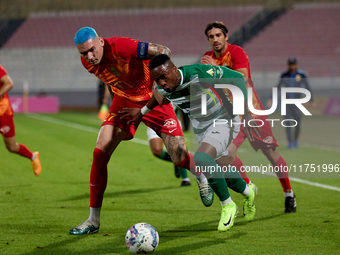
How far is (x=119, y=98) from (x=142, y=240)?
168 centimetres

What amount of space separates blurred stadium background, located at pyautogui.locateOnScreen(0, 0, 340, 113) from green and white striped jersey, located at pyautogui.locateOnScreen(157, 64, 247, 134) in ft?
62.1

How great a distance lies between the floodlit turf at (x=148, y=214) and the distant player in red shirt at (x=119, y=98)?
454 mm

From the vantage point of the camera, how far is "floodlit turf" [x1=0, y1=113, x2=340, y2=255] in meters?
4.25

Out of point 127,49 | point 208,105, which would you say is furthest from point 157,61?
point 208,105

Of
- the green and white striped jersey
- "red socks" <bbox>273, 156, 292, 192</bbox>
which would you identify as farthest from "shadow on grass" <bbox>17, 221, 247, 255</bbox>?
"red socks" <bbox>273, 156, 292, 192</bbox>

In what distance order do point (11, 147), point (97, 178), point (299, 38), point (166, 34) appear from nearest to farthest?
point (97, 178) < point (11, 147) < point (299, 38) < point (166, 34)

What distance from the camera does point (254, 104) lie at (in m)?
5.55

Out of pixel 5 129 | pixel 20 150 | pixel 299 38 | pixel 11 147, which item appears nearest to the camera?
pixel 5 129

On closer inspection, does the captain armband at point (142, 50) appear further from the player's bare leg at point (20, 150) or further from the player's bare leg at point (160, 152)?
the player's bare leg at point (20, 150)

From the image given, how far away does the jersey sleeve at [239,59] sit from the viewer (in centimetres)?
556

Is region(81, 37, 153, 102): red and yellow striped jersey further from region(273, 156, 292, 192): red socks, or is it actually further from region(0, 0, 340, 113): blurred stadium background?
region(0, 0, 340, 113): blurred stadium background

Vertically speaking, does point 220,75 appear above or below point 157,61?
below

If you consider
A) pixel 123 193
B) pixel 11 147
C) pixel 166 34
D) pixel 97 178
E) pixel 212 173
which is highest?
pixel 166 34

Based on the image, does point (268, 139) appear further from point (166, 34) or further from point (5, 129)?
point (166, 34)
